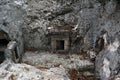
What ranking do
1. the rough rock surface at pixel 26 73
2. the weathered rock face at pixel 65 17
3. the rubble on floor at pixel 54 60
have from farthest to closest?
the weathered rock face at pixel 65 17 < the rubble on floor at pixel 54 60 < the rough rock surface at pixel 26 73

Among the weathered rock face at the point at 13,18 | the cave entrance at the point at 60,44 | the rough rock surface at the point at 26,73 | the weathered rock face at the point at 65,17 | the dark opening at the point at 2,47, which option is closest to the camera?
the rough rock surface at the point at 26,73

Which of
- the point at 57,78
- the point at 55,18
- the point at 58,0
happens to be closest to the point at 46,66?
the point at 57,78

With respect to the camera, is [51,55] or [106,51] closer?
[106,51]

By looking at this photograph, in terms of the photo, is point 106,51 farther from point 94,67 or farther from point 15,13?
point 15,13

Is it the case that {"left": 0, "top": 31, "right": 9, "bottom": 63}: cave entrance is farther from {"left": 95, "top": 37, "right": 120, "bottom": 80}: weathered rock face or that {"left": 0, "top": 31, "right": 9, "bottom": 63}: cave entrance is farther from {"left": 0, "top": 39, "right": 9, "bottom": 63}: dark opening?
{"left": 95, "top": 37, "right": 120, "bottom": 80}: weathered rock face

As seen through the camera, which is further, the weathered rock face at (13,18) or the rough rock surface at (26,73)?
the weathered rock face at (13,18)

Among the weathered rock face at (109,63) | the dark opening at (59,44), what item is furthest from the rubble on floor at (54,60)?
the weathered rock face at (109,63)

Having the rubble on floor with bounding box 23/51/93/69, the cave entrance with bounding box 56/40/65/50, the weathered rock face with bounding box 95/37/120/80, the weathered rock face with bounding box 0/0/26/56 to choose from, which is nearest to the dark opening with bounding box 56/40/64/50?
the cave entrance with bounding box 56/40/65/50

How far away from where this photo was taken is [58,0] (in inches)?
337

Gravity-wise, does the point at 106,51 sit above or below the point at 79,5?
below

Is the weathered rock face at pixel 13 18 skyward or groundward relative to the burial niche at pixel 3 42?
skyward

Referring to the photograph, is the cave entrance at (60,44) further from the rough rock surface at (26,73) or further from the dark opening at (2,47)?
the dark opening at (2,47)

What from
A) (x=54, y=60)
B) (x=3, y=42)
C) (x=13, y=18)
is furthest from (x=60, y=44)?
(x=3, y=42)

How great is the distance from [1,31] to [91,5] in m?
3.63
